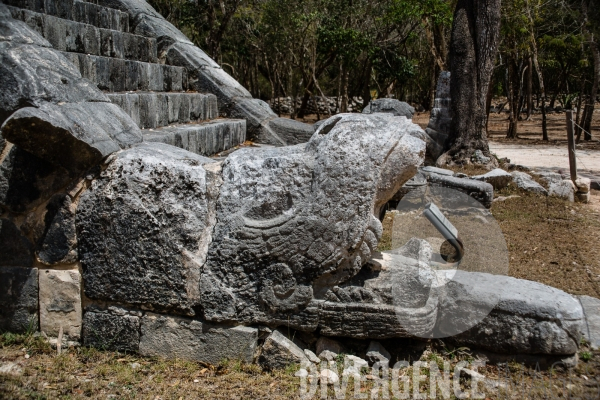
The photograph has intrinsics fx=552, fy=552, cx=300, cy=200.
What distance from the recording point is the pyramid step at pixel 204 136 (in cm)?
450

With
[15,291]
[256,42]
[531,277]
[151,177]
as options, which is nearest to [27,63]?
[151,177]

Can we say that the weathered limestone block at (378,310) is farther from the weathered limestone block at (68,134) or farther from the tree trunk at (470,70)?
the tree trunk at (470,70)

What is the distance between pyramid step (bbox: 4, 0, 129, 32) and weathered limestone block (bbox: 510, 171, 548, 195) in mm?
5791

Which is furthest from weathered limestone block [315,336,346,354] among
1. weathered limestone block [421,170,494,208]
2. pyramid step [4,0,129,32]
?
weathered limestone block [421,170,494,208]

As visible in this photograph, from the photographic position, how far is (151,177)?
291 centimetres

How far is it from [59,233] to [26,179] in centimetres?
34

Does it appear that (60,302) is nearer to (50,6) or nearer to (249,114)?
(50,6)

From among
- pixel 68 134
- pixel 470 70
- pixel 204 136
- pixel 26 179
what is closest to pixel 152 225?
pixel 68 134

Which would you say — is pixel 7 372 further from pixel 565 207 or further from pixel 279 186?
pixel 565 207

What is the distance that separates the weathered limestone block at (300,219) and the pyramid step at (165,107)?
1751 millimetres

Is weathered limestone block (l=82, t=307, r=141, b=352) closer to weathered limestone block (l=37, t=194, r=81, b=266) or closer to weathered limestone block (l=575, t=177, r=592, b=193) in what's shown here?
weathered limestone block (l=37, t=194, r=81, b=266)

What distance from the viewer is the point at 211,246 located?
2.91m

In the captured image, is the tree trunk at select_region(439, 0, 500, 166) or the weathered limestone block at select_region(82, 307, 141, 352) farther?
the tree trunk at select_region(439, 0, 500, 166)

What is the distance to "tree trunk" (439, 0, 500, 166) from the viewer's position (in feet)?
29.9
